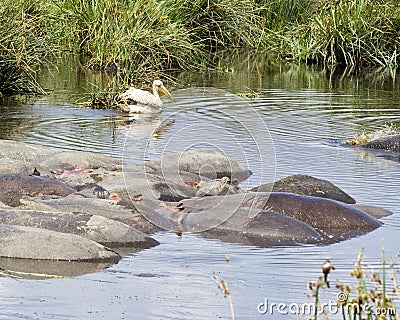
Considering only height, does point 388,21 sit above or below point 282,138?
above

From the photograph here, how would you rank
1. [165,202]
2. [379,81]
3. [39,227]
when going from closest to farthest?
[39,227], [165,202], [379,81]

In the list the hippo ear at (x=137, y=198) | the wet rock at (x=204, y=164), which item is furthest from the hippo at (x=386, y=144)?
the hippo ear at (x=137, y=198)

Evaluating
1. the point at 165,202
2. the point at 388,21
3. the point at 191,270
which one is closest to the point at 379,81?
the point at 388,21

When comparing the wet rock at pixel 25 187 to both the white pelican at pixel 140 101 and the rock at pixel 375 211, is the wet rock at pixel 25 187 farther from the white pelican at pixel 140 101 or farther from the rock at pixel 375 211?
the white pelican at pixel 140 101

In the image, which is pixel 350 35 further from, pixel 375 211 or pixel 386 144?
pixel 375 211

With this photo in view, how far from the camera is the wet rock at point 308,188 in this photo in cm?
912

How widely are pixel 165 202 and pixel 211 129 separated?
5039 millimetres

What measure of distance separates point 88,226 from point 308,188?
2437 millimetres

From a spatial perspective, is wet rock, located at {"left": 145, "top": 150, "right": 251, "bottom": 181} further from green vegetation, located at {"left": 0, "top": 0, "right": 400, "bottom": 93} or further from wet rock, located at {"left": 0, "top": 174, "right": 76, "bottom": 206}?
green vegetation, located at {"left": 0, "top": 0, "right": 400, "bottom": 93}

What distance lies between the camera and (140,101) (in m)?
15.1

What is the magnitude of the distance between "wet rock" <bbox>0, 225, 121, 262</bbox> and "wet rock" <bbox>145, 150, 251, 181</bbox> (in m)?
2.77

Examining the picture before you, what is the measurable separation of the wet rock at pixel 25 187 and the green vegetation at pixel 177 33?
674 cm

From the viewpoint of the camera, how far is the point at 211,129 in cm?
1346

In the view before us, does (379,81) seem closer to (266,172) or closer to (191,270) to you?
(266,172)
